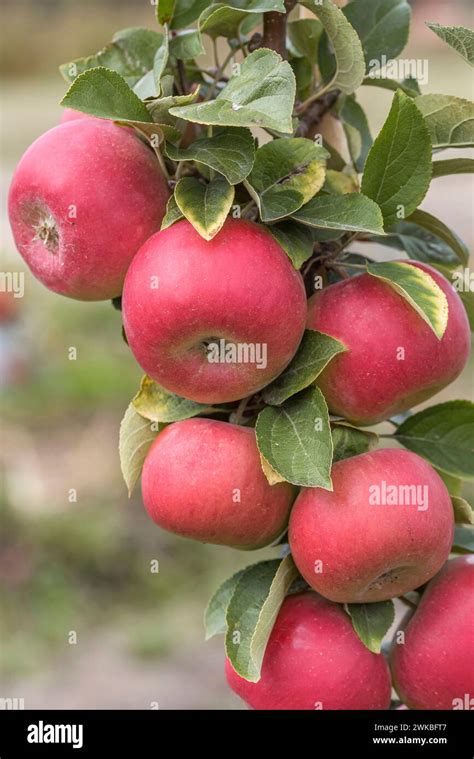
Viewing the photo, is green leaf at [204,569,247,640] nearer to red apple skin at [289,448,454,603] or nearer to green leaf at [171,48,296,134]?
red apple skin at [289,448,454,603]

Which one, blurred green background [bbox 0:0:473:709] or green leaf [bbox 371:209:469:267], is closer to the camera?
green leaf [bbox 371:209:469:267]

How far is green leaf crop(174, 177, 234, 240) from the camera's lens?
0.54 metres

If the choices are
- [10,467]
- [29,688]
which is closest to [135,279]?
[29,688]

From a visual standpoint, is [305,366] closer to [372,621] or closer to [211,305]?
[211,305]

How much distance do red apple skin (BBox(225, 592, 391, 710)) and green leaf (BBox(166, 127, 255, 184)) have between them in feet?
0.97

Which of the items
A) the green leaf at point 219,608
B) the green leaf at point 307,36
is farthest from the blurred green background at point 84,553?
the green leaf at point 307,36

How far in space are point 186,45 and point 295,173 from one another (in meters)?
0.12

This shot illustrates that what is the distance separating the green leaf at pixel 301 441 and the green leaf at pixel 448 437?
0.13 m

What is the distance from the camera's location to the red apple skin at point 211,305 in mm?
550

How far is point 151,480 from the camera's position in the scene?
62cm

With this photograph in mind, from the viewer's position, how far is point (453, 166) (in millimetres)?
640

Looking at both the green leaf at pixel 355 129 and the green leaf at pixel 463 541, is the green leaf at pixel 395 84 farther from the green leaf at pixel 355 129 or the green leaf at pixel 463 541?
the green leaf at pixel 463 541

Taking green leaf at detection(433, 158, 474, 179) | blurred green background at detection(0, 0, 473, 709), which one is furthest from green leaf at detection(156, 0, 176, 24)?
→ blurred green background at detection(0, 0, 473, 709)

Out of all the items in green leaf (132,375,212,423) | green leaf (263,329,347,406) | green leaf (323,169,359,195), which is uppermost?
green leaf (323,169,359,195)
